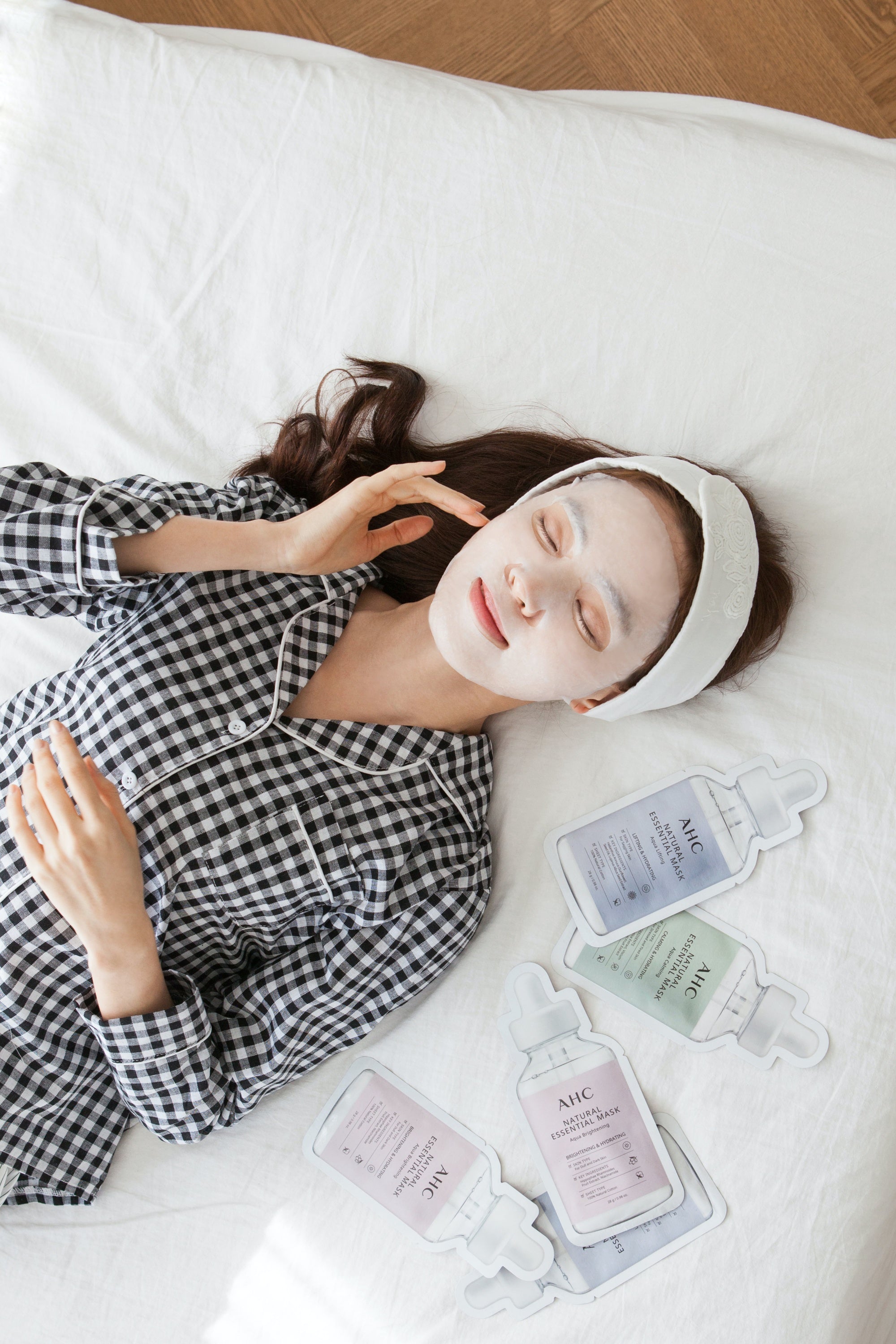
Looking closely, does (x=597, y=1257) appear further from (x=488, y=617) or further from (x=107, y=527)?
(x=107, y=527)

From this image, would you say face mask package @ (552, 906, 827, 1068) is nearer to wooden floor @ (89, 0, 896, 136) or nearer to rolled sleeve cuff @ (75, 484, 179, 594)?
rolled sleeve cuff @ (75, 484, 179, 594)

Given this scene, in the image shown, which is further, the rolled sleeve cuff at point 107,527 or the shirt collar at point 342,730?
the shirt collar at point 342,730

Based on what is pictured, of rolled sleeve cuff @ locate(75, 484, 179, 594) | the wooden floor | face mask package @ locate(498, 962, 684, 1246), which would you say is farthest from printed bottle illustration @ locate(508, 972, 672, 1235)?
the wooden floor

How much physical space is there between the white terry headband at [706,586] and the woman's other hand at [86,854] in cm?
69

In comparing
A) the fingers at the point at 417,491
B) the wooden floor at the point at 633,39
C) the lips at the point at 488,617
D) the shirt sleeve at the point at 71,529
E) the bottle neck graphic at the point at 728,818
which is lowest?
the bottle neck graphic at the point at 728,818

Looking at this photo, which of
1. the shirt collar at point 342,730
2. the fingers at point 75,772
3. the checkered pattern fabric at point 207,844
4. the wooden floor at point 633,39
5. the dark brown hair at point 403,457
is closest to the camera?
the fingers at point 75,772

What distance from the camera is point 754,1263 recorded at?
1373mm

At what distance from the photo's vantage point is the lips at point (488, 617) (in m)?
1.30

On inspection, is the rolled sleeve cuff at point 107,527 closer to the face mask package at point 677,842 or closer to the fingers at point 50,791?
the fingers at point 50,791

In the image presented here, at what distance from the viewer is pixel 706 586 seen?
1.32 metres

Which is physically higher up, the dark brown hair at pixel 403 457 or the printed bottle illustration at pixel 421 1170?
the dark brown hair at pixel 403 457

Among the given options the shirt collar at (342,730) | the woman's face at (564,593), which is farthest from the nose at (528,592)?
the shirt collar at (342,730)

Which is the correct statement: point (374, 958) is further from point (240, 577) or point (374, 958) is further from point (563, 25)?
point (563, 25)

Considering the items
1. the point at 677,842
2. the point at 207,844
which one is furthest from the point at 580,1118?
the point at 207,844
